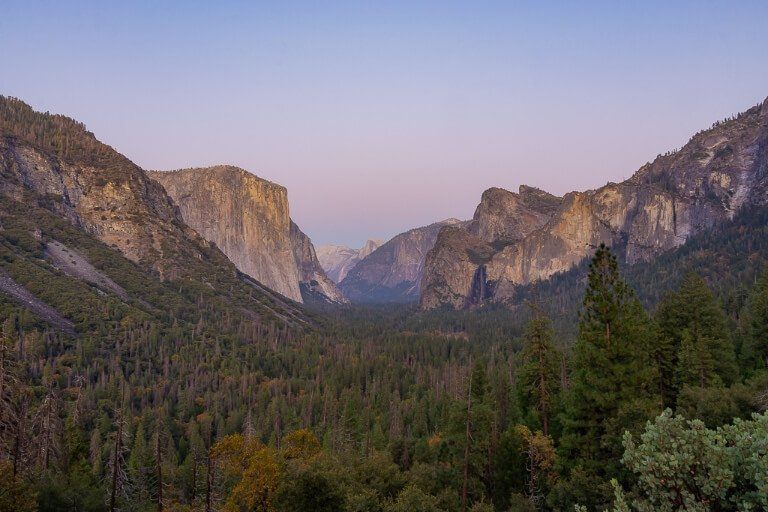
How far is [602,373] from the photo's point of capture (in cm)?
3105

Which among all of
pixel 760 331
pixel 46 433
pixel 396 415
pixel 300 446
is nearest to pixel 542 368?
pixel 300 446

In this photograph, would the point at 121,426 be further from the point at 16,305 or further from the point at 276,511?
the point at 16,305

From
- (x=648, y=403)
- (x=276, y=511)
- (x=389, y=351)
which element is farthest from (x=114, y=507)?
(x=389, y=351)

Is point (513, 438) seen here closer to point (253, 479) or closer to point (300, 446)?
point (300, 446)

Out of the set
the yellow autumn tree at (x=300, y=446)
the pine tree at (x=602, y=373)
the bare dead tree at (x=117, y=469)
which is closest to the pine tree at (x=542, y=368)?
the pine tree at (x=602, y=373)

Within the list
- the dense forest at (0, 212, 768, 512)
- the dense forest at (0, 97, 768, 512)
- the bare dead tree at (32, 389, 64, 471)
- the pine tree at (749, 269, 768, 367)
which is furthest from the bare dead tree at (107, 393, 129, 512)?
the pine tree at (749, 269, 768, 367)

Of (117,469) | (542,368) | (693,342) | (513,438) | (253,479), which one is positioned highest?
(693,342)

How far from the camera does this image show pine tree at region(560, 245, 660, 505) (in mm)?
29594

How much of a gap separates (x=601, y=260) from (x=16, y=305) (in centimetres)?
13853

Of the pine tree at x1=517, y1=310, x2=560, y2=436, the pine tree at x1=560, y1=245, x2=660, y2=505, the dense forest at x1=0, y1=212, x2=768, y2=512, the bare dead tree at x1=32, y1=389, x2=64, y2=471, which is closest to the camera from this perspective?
the dense forest at x1=0, y1=212, x2=768, y2=512

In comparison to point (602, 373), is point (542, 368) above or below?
below

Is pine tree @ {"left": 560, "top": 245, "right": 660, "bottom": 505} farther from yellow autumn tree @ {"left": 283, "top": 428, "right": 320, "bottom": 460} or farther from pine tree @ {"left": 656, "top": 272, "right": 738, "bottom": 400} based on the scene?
yellow autumn tree @ {"left": 283, "top": 428, "right": 320, "bottom": 460}

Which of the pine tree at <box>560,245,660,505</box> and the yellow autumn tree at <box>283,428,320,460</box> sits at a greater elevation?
the pine tree at <box>560,245,660,505</box>

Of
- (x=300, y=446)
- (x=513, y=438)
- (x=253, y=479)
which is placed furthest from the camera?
(x=300, y=446)
